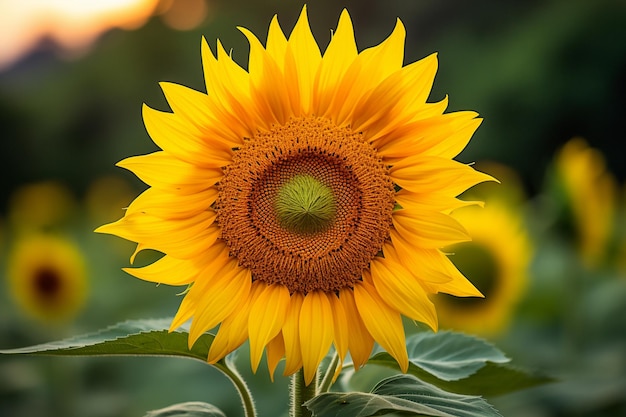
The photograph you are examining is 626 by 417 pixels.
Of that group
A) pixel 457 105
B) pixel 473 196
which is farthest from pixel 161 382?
pixel 457 105

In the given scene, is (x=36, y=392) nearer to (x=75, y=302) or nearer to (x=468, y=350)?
(x=75, y=302)

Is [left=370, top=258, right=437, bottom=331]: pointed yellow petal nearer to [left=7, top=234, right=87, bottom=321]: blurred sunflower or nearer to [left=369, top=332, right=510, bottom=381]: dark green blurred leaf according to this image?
Answer: [left=369, top=332, right=510, bottom=381]: dark green blurred leaf

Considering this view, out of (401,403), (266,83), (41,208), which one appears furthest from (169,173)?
(41,208)

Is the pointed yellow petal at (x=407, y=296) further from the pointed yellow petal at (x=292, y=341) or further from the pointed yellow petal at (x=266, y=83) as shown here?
the pointed yellow petal at (x=266, y=83)

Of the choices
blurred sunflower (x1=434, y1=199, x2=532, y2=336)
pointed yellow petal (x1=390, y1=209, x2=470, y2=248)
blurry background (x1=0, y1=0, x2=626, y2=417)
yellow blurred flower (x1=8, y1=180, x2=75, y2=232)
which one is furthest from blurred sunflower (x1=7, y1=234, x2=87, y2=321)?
pointed yellow petal (x1=390, y1=209, x2=470, y2=248)

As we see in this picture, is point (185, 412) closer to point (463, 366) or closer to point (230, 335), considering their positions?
point (230, 335)

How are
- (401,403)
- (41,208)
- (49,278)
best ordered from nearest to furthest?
(401,403), (49,278), (41,208)
